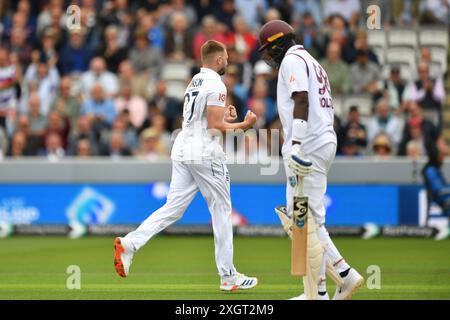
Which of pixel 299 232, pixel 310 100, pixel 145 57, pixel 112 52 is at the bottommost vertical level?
pixel 299 232

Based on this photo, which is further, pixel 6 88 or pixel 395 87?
pixel 6 88

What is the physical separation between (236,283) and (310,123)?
211 cm

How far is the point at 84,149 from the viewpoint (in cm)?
2122

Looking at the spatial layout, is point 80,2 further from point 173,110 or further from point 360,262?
point 360,262

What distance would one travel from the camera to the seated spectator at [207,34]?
75.4ft

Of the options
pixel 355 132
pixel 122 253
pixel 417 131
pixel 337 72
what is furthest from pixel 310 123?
pixel 337 72

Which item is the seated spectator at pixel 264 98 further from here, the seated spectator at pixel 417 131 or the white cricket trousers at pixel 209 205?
the white cricket trousers at pixel 209 205

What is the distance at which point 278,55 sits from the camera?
10.9m

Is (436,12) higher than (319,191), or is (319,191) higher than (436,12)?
(436,12)

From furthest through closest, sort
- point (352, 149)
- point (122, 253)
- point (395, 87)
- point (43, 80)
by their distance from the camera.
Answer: point (43, 80)
point (395, 87)
point (352, 149)
point (122, 253)

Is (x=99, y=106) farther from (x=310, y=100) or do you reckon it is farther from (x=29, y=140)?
(x=310, y=100)

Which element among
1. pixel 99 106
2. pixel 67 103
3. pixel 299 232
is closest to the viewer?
pixel 299 232

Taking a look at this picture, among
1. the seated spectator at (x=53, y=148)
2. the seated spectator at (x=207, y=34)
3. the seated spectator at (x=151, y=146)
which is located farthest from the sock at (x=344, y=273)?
the seated spectator at (x=207, y=34)
